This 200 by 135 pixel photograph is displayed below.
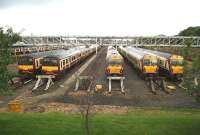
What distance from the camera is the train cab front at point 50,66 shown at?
33.3 m

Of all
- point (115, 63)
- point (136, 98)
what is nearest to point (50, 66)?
point (115, 63)

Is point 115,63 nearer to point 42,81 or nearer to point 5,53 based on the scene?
point 42,81

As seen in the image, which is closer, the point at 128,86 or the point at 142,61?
the point at 128,86

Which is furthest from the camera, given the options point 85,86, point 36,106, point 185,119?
point 85,86

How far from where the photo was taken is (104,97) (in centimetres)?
2608

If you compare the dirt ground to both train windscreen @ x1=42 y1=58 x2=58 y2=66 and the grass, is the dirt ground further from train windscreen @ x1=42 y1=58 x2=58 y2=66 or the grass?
train windscreen @ x1=42 y1=58 x2=58 y2=66

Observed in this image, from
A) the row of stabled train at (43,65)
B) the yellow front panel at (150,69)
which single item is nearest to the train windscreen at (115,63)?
the yellow front panel at (150,69)

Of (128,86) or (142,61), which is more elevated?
(142,61)

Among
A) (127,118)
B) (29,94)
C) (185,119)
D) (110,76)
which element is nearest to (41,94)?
(29,94)

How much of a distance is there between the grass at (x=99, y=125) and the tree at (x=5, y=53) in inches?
109

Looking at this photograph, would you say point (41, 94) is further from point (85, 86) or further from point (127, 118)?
point (127, 118)

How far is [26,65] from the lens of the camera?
3475cm

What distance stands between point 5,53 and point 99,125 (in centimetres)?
660

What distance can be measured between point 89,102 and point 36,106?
14.3ft
